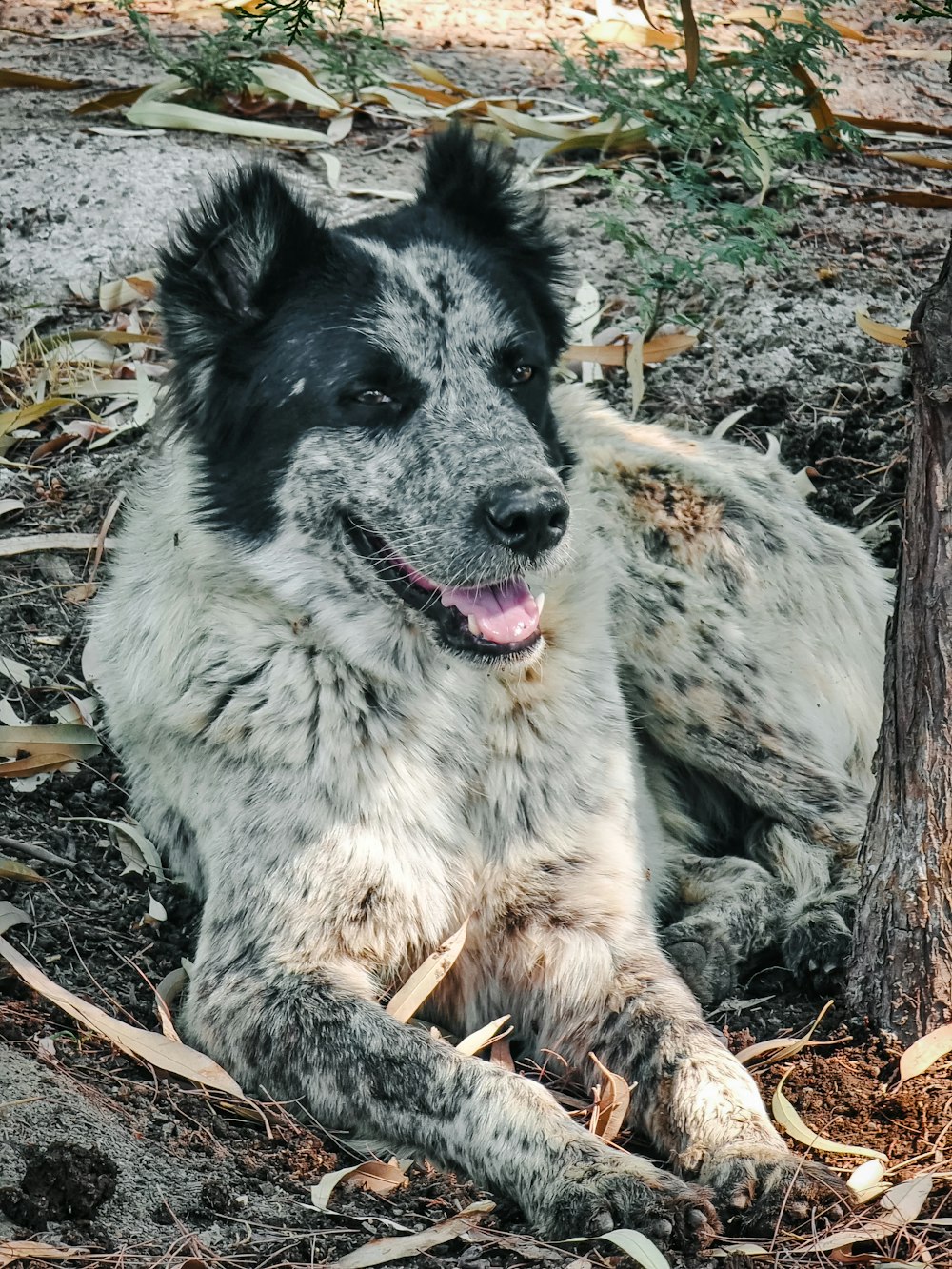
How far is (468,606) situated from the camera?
3.66 meters

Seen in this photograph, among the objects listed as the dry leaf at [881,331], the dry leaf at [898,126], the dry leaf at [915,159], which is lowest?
the dry leaf at [881,331]

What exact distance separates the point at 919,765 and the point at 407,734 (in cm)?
124

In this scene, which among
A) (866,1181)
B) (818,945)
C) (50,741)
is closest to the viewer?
(866,1181)

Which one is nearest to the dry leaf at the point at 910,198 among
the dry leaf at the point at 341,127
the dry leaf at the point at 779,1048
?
the dry leaf at the point at 341,127

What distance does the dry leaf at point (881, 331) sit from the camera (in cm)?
581

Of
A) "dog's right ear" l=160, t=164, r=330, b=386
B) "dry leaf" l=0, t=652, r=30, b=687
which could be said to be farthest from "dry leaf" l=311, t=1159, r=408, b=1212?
"dry leaf" l=0, t=652, r=30, b=687

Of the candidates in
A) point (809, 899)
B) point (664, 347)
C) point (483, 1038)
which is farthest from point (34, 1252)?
point (664, 347)

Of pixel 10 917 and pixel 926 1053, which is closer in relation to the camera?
pixel 926 1053

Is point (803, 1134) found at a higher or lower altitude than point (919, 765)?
lower

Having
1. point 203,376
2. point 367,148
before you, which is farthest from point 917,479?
point 367,148

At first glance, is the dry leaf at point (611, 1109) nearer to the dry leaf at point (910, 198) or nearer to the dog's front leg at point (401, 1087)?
the dog's front leg at point (401, 1087)

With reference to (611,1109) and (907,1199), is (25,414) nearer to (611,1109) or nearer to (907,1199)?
(611,1109)

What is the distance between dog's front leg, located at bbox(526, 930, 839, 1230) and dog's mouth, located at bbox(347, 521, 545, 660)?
2.53 feet

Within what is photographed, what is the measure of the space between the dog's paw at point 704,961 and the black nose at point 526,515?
119 cm
